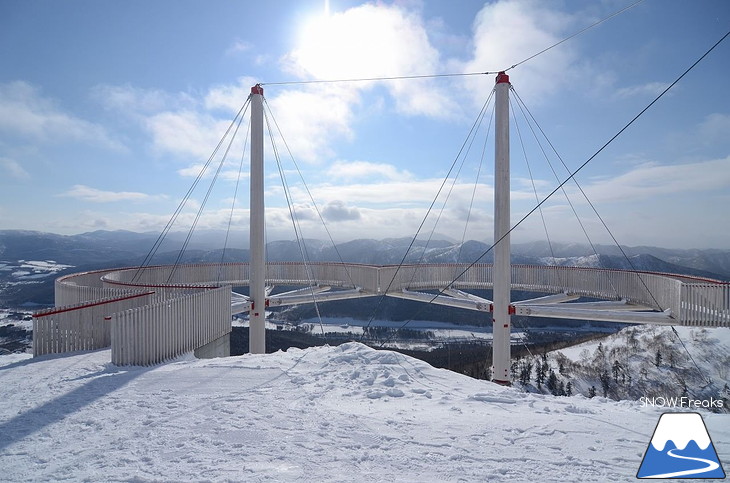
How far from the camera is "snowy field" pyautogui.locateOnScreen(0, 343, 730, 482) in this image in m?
4.30

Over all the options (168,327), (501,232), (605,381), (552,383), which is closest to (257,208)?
(168,327)

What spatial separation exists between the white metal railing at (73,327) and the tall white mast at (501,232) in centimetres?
1175

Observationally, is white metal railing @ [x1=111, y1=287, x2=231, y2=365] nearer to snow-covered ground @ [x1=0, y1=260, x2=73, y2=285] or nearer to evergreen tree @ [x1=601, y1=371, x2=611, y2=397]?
evergreen tree @ [x1=601, y1=371, x2=611, y2=397]

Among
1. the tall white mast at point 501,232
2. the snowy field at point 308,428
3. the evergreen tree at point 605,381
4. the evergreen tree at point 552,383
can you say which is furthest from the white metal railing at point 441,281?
the evergreen tree at point 552,383

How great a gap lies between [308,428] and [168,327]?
6.26m

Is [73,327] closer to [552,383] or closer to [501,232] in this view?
[501,232]

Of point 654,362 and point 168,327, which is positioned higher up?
point 168,327

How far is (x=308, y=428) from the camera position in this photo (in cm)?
536

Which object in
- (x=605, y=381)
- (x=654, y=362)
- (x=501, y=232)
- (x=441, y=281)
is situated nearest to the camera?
(x=501, y=232)

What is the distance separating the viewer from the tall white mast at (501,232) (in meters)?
12.7

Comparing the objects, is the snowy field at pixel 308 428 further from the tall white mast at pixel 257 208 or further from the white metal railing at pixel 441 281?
the tall white mast at pixel 257 208

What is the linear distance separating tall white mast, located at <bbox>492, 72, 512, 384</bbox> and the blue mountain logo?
784 centimetres

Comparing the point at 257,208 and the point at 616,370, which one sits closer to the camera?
the point at 257,208

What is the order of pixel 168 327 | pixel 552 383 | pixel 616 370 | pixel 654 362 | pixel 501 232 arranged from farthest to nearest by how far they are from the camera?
pixel 552 383, pixel 616 370, pixel 654 362, pixel 501 232, pixel 168 327
